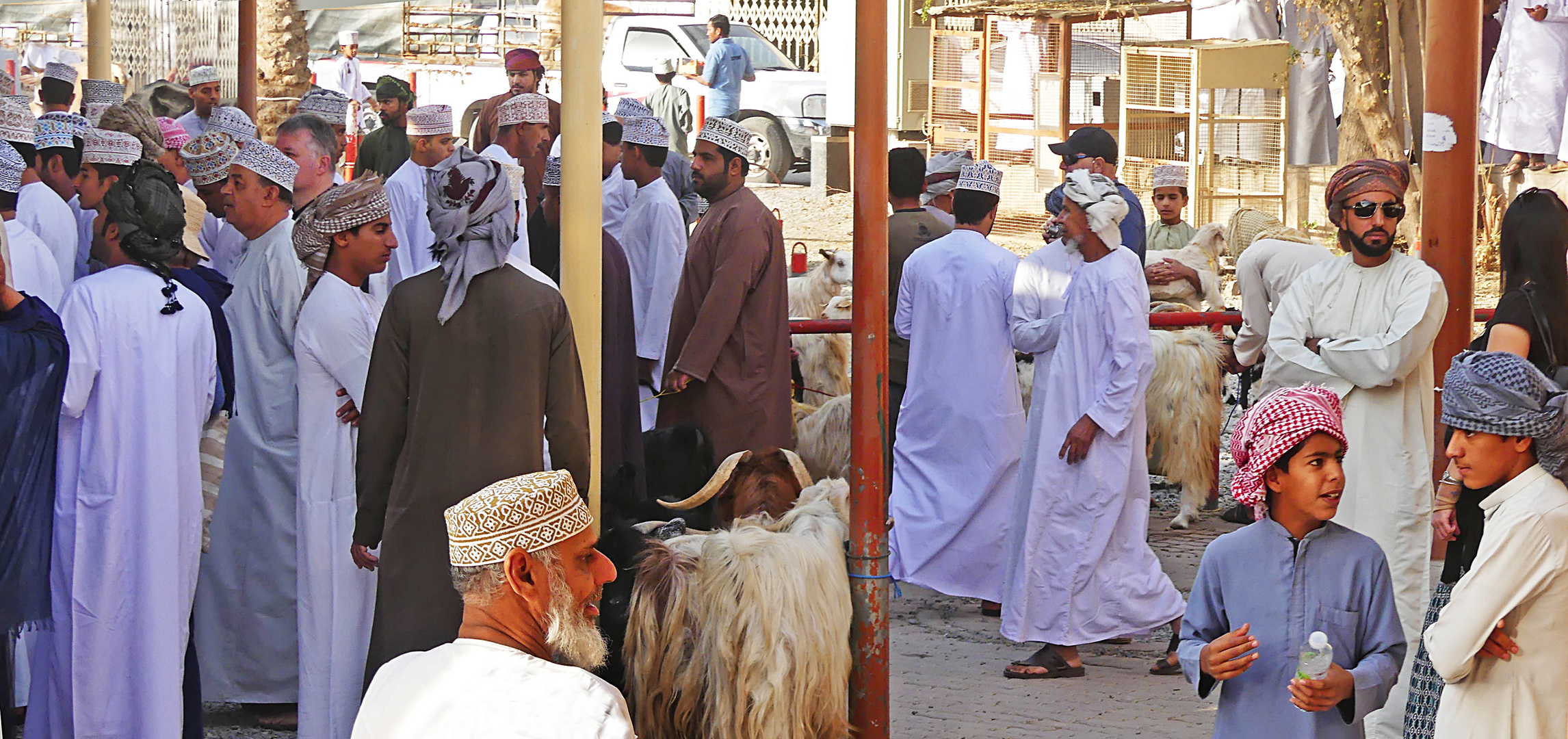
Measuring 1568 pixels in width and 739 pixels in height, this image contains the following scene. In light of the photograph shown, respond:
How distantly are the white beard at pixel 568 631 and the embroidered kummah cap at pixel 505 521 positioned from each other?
0.25ft

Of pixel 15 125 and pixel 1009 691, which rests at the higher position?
pixel 15 125

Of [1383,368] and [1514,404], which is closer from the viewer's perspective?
[1514,404]

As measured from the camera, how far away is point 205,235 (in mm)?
6934

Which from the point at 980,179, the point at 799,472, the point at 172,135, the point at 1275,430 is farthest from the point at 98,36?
the point at 1275,430

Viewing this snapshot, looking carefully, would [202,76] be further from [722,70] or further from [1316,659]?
Result: [722,70]

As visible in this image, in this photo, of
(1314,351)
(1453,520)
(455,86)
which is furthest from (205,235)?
(455,86)

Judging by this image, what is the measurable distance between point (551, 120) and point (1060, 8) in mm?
9802

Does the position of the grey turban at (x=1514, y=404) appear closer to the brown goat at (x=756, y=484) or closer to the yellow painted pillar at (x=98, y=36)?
the brown goat at (x=756, y=484)

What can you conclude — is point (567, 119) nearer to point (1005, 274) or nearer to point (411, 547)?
point (411, 547)

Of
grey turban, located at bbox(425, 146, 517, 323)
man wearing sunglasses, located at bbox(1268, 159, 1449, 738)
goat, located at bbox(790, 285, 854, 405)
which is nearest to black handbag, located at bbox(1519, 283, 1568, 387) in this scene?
man wearing sunglasses, located at bbox(1268, 159, 1449, 738)

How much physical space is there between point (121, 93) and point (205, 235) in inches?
102

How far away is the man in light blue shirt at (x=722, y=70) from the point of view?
62.4 ft

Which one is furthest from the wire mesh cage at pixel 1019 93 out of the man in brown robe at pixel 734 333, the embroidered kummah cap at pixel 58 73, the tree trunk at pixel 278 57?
the man in brown robe at pixel 734 333

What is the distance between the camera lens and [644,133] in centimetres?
798
